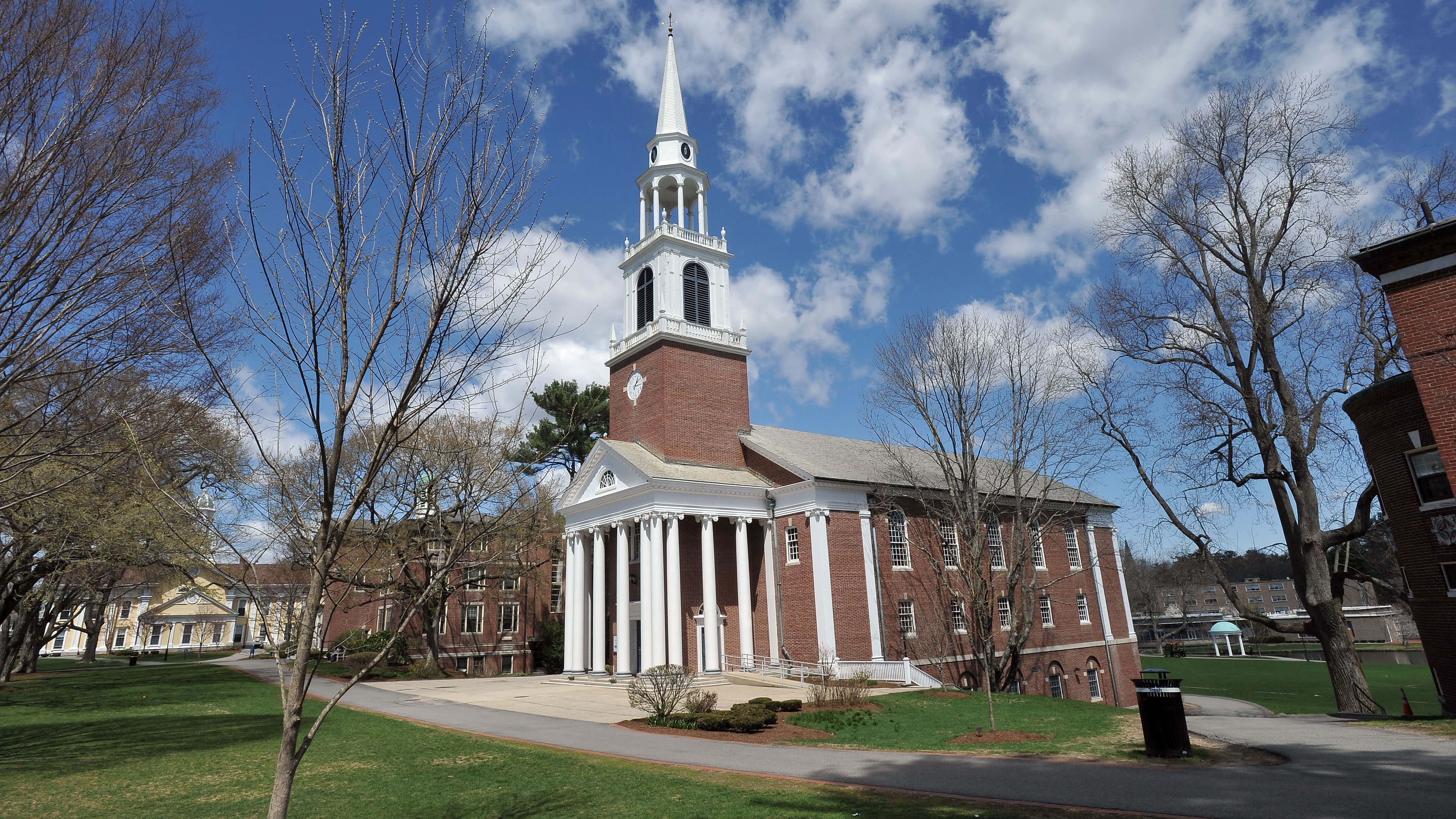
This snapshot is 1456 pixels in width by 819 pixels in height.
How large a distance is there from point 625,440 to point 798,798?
2558 centimetres

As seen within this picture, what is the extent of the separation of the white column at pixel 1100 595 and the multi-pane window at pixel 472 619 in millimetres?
33065

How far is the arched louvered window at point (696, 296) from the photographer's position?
34125 millimetres

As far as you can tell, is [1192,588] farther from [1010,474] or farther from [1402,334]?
[1402,334]

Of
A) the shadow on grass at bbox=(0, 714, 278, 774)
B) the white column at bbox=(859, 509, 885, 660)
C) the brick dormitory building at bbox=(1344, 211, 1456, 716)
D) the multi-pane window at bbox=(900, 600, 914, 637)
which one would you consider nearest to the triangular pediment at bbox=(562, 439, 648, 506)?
the white column at bbox=(859, 509, 885, 660)

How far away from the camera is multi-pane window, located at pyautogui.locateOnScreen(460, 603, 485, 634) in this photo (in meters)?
40.9

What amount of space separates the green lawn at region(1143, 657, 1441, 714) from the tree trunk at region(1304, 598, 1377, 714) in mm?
6058

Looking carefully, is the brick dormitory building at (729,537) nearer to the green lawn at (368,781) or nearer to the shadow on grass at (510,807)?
the green lawn at (368,781)

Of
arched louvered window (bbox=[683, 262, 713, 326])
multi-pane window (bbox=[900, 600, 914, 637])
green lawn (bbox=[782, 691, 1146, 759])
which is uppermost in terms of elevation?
arched louvered window (bbox=[683, 262, 713, 326])

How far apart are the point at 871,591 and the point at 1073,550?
16.0 meters

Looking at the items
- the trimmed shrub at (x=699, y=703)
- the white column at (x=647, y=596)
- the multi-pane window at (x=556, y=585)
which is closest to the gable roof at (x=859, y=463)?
the white column at (x=647, y=596)

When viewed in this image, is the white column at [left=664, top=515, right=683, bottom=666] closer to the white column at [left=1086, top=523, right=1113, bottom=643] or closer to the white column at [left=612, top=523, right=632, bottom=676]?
the white column at [left=612, top=523, right=632, bottom=676]

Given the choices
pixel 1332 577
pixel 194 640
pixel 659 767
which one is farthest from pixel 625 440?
pixel 194 640

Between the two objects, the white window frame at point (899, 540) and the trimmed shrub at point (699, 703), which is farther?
the white window frame at point (899, 540)

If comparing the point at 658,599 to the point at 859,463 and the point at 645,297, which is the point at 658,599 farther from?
the point at 645,297
